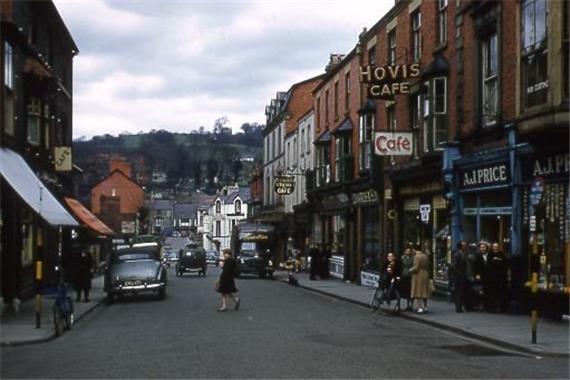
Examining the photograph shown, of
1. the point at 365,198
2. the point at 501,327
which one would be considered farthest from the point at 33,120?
the point at 501,327

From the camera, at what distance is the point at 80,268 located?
105 feet

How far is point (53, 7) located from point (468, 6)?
16685 mm

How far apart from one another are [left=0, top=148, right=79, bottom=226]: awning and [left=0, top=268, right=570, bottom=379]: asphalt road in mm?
2755

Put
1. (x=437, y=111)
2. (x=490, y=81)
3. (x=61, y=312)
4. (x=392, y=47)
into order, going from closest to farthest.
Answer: (x=61, y=312) < (x=490, y=81) < (x=437, y=111) < (x=392, y=47)

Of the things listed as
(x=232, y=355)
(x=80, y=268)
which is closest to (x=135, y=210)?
(x=80, y=268)

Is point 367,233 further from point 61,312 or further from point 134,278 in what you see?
point 61,312

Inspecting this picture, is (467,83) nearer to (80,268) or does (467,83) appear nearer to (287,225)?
(80,268)

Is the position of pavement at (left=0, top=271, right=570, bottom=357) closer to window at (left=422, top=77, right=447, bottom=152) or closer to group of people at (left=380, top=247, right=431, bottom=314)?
group of people at (left=380, top=247, right=431, bottom=314)

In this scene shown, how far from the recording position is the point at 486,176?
2627 centimetres

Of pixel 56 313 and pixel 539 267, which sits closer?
pixel 56 313

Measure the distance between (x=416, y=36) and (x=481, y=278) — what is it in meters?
11.9

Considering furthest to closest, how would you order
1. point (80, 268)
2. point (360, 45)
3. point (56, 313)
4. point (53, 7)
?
point (360, 45) → point (53, 7) → point (80, 268) → point (56, 313)

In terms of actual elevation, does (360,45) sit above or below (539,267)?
above

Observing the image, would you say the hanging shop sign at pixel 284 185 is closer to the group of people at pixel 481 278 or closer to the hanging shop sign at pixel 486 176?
the hanging shop sign at pixel 486 176
